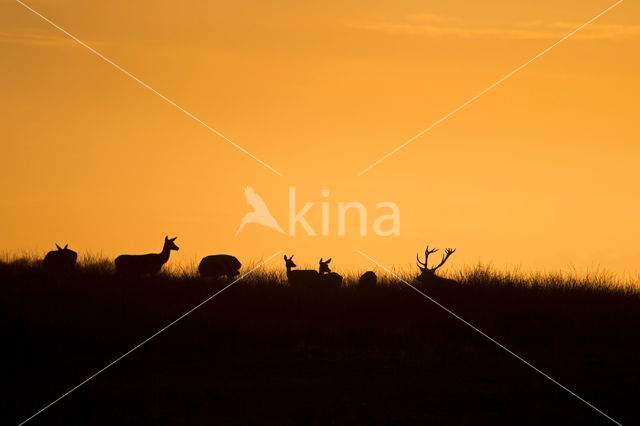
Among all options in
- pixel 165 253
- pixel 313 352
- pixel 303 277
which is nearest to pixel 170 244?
pixel 165 253

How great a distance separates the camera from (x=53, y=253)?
83.4 ft

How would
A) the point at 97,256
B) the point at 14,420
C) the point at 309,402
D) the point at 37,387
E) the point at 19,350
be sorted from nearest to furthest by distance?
the point at 14,420
the point at 309,402
the point at 37,387
the point at 19,350
the point at 97,256

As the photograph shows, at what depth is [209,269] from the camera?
85.9 feet

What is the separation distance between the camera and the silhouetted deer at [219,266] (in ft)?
85.2

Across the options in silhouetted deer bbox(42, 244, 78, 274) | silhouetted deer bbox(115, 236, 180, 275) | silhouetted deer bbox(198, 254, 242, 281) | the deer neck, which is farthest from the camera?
the deer neck

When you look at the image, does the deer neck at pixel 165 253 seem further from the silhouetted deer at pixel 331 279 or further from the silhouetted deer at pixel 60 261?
the silhouetted deer at pixel 331 279

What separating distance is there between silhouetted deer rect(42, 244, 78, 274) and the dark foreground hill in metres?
0.45

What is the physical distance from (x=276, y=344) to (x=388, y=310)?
390 centimetres

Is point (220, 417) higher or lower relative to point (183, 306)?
lower

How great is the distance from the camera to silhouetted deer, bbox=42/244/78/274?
24781mm

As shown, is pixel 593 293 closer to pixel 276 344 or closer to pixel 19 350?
pixel 276 344

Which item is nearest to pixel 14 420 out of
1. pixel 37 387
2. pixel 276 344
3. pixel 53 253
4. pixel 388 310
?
pixel 37 387

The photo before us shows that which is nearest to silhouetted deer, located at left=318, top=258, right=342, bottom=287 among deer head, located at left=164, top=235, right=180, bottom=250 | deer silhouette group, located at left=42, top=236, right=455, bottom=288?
deer silhouette group, located at left=42, top=236, right=455, bottom=288

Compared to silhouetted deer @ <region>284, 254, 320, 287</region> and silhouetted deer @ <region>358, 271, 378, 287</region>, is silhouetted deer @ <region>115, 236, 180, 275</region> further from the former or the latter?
silhouetted deer @ <region>358, 271, 378, 287</region>
